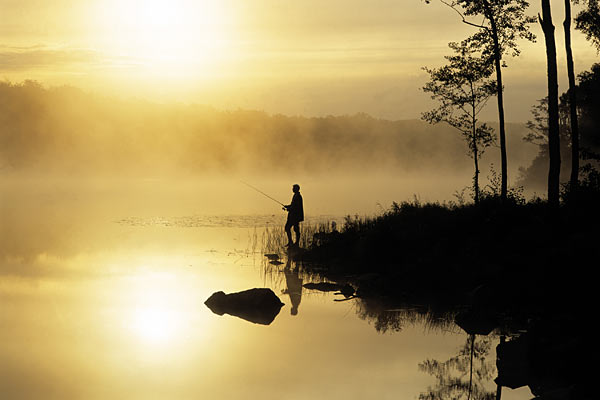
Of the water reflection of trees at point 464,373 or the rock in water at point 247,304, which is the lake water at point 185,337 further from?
the rock in water at point 247,304

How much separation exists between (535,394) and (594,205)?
15.0m

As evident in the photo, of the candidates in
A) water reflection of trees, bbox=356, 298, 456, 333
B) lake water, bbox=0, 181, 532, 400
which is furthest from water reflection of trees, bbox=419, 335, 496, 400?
water reflection of trees, bbox=356, 298, 456, 333

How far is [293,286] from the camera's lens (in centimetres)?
2506

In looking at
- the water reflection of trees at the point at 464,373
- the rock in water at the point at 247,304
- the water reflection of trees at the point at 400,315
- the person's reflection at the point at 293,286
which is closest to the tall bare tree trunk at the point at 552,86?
the person's reflection at the point at 293,286

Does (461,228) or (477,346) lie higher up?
(461,228)

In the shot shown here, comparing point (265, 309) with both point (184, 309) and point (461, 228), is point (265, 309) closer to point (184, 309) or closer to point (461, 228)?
point (184, 309)

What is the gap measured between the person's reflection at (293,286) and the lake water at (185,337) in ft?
0.21

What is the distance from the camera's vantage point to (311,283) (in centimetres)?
2517

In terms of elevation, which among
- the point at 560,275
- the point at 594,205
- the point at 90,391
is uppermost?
the point at 594,205

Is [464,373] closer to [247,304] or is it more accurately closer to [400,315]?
[400,315]

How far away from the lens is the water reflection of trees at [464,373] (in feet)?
47.0

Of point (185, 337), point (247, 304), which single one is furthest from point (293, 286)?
point (185, 337)

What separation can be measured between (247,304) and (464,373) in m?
7.26

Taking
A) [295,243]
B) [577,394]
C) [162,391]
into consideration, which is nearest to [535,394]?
[577,394]
